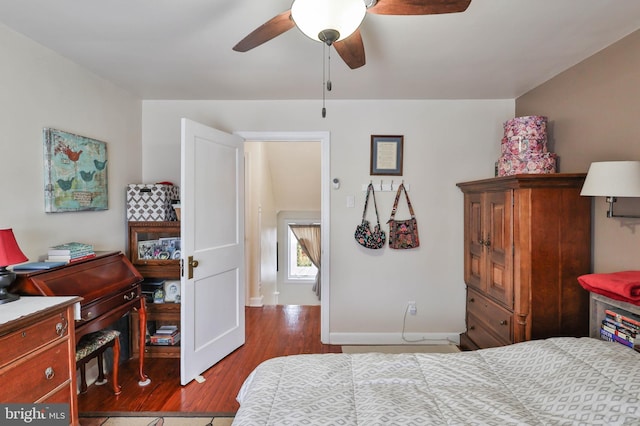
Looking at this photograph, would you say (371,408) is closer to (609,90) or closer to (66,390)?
(66,390)

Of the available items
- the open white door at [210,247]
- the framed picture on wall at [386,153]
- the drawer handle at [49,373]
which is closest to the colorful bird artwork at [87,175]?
the open white door at [210,247]

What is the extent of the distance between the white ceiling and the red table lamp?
3.73ft

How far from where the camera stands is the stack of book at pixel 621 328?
5.01ft

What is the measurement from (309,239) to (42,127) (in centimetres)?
458

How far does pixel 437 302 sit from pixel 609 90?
204 centimetres

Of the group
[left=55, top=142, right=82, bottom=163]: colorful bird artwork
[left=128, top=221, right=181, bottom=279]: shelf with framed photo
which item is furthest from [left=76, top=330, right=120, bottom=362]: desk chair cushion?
[left=55, top=142, right=82, bottom=163]: colorful bird artwork

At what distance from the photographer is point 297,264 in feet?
21.2

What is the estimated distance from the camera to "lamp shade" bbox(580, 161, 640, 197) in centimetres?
159

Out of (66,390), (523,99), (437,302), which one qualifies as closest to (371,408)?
(66,390)

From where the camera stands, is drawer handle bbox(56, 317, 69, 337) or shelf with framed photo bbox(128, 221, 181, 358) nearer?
drawer handle bbox(56, 317, 69, 337)

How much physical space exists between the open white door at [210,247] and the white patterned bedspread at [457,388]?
3.96 ft

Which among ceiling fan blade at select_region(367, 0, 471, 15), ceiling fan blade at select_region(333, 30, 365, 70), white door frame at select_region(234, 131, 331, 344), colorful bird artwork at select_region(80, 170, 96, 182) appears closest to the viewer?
ceiling fan blade at select_region(367, 0, 471, 15)

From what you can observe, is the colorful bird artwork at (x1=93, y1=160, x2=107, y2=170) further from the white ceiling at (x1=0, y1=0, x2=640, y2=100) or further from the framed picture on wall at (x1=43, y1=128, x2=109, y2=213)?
the white ceiling at (x1=0, y1=0, x2=640, y2=100)

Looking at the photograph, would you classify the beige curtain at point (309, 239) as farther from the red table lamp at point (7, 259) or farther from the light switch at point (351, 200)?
the red table lamp at point (7, 259)
